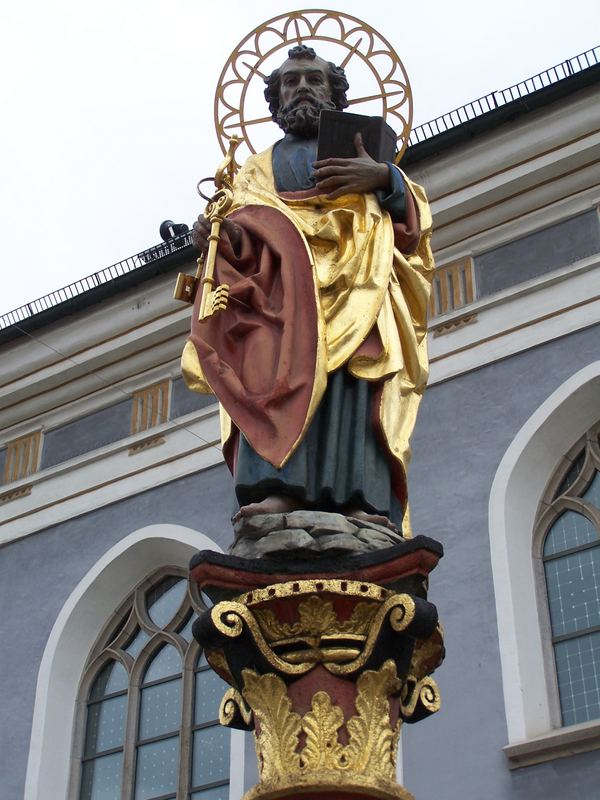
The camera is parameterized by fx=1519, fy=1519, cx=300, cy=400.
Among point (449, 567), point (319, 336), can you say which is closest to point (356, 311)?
point (319, 336)

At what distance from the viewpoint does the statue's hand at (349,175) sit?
464 cm

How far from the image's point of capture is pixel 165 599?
10.7 metres

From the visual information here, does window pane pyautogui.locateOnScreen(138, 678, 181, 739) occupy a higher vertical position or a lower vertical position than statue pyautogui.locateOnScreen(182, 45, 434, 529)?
higher

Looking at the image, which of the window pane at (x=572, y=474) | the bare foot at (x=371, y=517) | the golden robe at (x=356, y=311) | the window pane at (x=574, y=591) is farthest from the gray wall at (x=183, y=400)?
the bare foot at (x=371, y=517)

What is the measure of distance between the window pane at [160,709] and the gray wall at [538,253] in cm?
336

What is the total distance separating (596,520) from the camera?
884 cm

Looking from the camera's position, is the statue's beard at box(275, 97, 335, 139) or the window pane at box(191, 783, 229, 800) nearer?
the statue's beard at box(275, 97, 335, 139)

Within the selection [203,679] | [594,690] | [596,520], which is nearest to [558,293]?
[596,520]

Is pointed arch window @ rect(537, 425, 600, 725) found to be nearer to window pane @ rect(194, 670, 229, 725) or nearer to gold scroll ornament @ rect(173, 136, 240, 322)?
window pane @ rect(194, 670, 229, 725)

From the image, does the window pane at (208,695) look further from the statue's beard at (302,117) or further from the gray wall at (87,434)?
the statue's beard at (302,117)

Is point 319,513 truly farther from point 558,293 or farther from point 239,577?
point 558,293

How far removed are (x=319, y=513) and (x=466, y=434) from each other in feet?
18.4

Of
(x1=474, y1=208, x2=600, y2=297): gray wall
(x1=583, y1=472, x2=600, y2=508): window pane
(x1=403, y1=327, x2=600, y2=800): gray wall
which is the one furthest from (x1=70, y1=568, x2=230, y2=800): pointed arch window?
(x1=474, y1=208, x2=600, y2=297): gray wall

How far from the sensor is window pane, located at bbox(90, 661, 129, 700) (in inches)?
416
